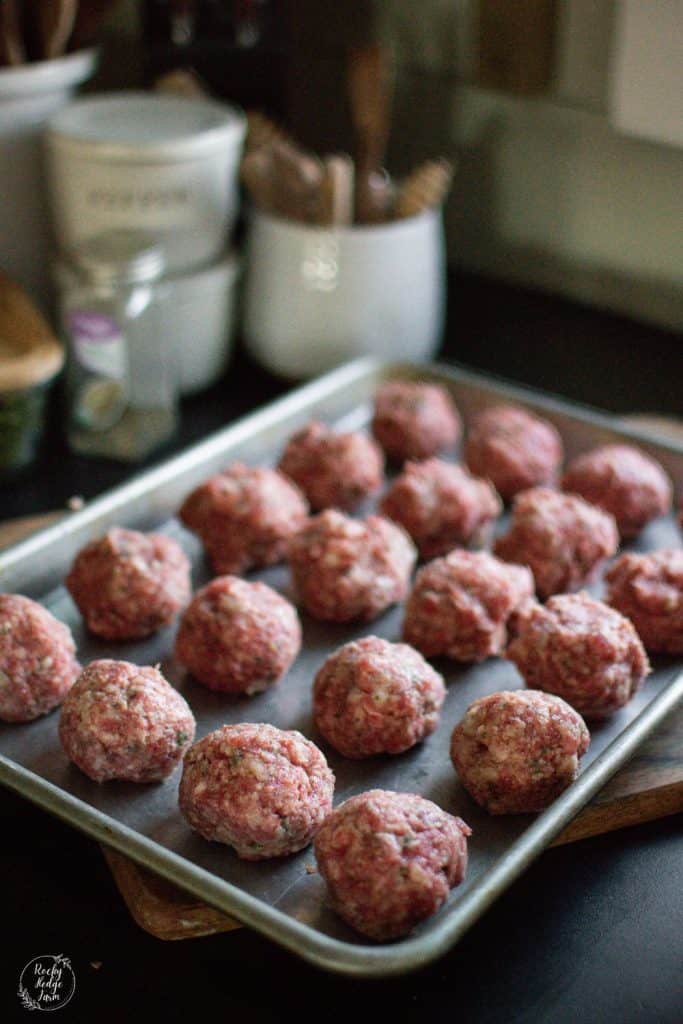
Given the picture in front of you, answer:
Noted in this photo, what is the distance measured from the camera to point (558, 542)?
2.05m

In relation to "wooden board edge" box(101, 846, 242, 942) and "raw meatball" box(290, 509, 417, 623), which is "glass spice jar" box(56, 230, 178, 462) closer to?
"raw meatball" box(290, 509, 417, 623)

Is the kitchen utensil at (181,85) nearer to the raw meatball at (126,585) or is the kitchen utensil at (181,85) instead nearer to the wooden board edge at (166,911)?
the raw meatball at (126,585)

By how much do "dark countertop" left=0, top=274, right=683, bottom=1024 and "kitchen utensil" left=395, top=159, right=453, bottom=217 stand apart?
4.52 feet

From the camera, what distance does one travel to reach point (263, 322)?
2689 millimetres

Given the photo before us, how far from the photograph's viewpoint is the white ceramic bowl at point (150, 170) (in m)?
2.45

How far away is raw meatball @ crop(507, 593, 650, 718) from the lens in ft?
5.70

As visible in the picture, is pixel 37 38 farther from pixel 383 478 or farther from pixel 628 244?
pixel 628 244

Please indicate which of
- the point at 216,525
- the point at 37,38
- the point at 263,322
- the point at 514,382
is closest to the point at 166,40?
the point at 37,38

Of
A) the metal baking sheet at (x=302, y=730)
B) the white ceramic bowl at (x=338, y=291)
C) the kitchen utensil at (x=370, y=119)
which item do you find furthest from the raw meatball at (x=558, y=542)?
the kitchen utensil at (x=370, y=119)

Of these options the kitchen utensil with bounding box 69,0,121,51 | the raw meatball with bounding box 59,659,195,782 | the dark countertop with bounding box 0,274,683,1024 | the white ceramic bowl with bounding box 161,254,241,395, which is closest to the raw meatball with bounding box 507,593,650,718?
the dark countertop with bounding box 0,274,683,1024

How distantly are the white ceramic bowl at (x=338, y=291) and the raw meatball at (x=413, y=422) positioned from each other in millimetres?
217

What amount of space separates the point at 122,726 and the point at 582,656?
2.06 feet

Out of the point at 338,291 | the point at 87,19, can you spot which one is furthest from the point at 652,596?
the point at 87,19

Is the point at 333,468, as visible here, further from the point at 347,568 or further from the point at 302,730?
the point at 302,730
